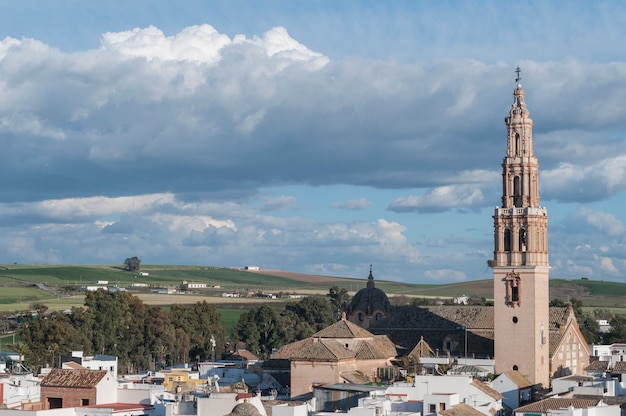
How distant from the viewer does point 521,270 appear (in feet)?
254

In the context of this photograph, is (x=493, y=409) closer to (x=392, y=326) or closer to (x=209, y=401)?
(x=209, y=401)

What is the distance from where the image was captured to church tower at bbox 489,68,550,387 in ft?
252

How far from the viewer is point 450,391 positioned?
6269 cm

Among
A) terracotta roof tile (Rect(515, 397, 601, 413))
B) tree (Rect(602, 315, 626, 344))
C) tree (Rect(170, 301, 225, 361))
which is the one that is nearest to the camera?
terracotta roof tile (Rect(515, 397, 601, 413))

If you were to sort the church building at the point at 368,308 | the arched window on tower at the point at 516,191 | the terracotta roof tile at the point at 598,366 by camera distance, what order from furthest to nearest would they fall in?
the church building at the point at 368,308, the arched window on tower at the point at 516,191, the terracotta roof tile at the point at 598,366

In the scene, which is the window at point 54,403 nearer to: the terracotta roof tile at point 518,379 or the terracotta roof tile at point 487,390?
the terracotta roof tile at point 487,390

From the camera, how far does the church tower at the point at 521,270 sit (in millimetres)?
76938

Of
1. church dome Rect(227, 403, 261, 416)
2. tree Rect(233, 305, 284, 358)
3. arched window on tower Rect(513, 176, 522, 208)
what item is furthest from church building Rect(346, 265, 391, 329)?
church dome Rect(227, 403, 261, 416)

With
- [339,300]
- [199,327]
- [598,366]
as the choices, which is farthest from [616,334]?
[598,366]

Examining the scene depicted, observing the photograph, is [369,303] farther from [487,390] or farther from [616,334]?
[487,390]

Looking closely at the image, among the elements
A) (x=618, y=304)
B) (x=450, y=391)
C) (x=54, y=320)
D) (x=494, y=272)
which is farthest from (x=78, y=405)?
(x=618, y=304)

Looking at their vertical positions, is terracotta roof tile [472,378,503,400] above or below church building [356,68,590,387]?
below

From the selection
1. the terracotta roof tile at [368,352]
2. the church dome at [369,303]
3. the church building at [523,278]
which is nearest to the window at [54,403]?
the terracotta roof tile at [368,352]

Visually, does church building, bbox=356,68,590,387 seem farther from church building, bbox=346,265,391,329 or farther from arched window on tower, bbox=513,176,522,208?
church building, bbox=346,265,391,329
